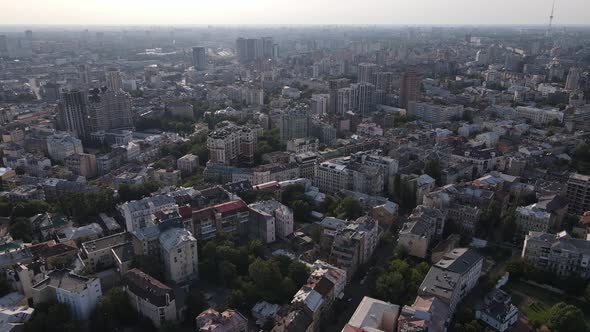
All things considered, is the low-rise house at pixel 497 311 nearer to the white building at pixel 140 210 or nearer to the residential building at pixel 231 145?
the white building at pixel 140 210

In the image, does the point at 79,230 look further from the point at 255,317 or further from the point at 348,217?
the point at 348,217

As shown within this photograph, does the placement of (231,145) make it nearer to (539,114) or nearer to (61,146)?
(61,146)

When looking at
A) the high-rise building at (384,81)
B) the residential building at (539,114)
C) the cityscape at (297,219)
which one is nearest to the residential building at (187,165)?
the cityscape at (297,219)

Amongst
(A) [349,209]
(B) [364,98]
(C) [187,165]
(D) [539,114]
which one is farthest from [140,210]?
(D) [539,114]

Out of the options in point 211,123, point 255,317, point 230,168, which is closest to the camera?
point 255,317

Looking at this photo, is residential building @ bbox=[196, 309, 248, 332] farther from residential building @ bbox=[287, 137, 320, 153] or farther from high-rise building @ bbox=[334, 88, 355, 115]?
high-rise building @ bbox=[334, 88, 355, 115]

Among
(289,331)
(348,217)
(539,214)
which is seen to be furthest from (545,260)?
(289,331)
